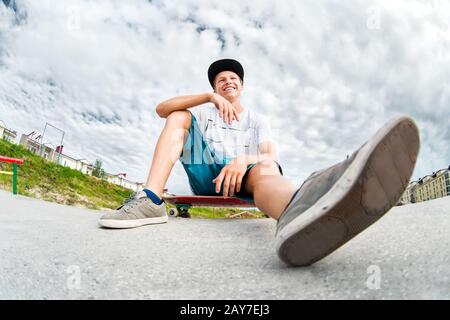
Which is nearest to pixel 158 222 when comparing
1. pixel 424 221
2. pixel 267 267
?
pixel 267 267

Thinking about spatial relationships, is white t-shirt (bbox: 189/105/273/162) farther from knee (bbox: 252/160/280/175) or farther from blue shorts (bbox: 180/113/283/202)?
knee (bbox: 252/160/280/175)

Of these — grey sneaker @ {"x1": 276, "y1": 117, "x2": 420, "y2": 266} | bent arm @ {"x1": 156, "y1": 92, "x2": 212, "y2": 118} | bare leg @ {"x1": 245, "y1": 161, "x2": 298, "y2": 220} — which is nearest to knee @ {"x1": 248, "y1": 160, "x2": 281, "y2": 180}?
bare leg @ {"x1": 245, "y1": 161, "x2": 298, "y2": 220}

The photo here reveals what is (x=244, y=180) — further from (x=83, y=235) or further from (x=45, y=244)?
(x=45, y=244)

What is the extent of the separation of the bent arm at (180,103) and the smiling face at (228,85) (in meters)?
0.40

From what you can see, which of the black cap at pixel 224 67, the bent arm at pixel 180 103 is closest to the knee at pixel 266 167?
the bent arm at pixel 180 103

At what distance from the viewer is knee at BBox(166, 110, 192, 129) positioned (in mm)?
1700

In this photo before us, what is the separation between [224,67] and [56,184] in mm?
7228

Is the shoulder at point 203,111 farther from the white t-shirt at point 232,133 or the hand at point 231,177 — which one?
the hand at point 231,177

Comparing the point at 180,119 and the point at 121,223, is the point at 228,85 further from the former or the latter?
the point at 121,223

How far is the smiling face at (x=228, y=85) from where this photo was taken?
2.05 m

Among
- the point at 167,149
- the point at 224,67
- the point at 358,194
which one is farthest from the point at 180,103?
the point at 358,194
